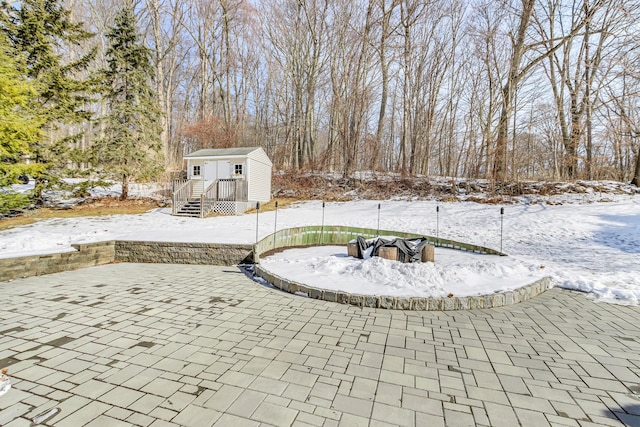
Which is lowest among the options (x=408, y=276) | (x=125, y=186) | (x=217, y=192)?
(x=408, y=276)

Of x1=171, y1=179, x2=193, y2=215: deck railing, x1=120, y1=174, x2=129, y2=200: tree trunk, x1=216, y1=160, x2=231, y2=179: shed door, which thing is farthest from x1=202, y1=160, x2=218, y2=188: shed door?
x1=120, y1=174, x2=129, y2=200: tree trunk

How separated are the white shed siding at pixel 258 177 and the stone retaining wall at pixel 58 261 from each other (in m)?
9.11

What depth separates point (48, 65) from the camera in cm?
1170

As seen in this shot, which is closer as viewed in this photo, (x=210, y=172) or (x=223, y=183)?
(x=223, y=183)

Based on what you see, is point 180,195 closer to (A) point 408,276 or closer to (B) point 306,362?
(A) point 408,276

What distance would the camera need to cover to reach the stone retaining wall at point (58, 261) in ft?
15.9

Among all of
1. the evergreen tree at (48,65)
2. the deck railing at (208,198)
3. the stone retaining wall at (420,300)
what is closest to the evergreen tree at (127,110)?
the evergreen tree at (48,65)

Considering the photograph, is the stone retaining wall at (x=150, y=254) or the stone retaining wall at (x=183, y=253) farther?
the stone retaining wall at (x=183, y=253)

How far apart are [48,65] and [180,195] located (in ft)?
23.8

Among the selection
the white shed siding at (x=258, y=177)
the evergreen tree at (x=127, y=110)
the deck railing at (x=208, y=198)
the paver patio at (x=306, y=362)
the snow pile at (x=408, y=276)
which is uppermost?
the evergreen tree at (x=127, y=110)

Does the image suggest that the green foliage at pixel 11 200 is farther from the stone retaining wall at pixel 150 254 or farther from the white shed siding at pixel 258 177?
the white shed siding at pixel 258 177

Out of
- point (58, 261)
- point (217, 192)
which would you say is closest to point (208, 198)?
point (217, 192)

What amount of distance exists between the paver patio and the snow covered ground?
76 cm

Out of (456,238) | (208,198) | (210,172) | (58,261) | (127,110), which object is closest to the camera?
(58,261)
